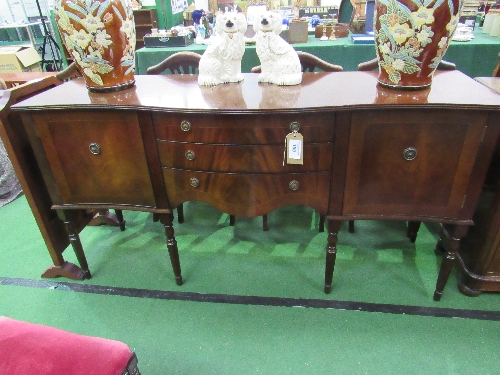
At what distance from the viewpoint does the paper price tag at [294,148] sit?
102 centimetres

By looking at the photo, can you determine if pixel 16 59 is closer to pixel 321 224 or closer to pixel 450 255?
pixel 321 224

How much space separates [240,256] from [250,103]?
826mm

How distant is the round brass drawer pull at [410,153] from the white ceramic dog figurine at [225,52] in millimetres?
637

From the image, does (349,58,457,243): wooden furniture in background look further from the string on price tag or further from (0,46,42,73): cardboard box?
(0,46,42,73): cardboard box

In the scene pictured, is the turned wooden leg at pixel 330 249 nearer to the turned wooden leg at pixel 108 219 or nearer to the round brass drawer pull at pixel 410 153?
the round brass drawer pull at pixel 410 153

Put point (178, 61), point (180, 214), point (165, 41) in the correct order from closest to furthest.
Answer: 1. point (178, 61)
2. point (180, 214)
3. point (165, 41)

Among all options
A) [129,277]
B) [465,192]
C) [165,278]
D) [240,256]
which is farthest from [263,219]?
[465,192]

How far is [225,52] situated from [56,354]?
98 cm

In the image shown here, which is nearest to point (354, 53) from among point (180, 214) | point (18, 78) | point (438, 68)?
point (438, 68)

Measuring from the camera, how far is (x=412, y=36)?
97cm

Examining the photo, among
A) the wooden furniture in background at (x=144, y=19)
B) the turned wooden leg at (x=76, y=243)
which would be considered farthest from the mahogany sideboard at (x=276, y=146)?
the wooden furniture in background at (x=144, y=19)

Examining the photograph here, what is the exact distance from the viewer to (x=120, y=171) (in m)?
1.19

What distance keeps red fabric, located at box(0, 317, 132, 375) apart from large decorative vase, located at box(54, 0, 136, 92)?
0.83 metres

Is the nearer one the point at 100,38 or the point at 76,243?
the point at 100,38
